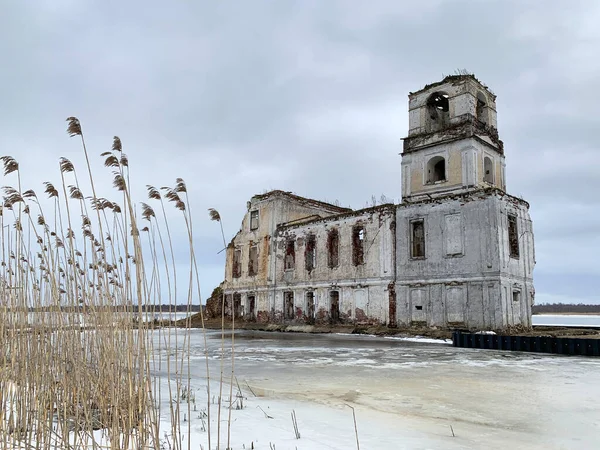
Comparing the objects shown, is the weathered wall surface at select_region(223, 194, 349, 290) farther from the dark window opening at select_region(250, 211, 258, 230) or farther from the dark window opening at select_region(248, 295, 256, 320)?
the dark window opening at select_region(248, 295, 256, 320)

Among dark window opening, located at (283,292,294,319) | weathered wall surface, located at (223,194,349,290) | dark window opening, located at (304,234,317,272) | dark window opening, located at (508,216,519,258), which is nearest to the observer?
dark window opening, located at (508,216,519,258)

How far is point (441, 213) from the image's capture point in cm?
2089

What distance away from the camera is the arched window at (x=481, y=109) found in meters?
22.8

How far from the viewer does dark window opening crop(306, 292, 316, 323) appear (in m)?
25.7

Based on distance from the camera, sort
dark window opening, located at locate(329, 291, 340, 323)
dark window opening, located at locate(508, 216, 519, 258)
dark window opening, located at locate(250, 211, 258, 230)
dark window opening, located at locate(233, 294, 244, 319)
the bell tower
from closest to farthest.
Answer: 1. dark window opening, located at locate(508, 216, 519, 258)
2. the bell tower
3. dark window opening, located at locate(329, 291, 340, 323)
4. dark window opening, located at locate(233, 294, 244, 319)
5. dark window opening, located at locate(250, 211, 258, 230)

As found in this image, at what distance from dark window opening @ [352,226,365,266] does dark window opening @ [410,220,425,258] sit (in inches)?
110

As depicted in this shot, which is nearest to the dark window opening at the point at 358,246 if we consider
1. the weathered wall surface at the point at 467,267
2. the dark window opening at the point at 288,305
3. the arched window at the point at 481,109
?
the weathered wall surface at the point at 467,267

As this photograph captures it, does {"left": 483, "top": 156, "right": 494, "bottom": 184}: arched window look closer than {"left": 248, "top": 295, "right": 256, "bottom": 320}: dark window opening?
Yes

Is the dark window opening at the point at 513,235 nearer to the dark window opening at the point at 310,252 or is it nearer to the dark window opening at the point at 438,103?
the dark window opening at the point at 438,103

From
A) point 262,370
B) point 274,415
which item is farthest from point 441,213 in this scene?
point 274,415

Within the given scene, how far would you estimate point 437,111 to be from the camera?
78.4 ft

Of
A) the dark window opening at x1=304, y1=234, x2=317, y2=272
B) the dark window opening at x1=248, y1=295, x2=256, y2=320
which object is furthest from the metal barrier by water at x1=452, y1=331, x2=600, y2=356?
the dark window opening at x1=248, y1=295, x2=256, y2=320

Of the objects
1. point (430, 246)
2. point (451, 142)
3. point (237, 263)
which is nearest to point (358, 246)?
point (430, 246)

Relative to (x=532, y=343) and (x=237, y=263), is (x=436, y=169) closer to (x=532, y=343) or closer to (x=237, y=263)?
(x=532, y=343)
